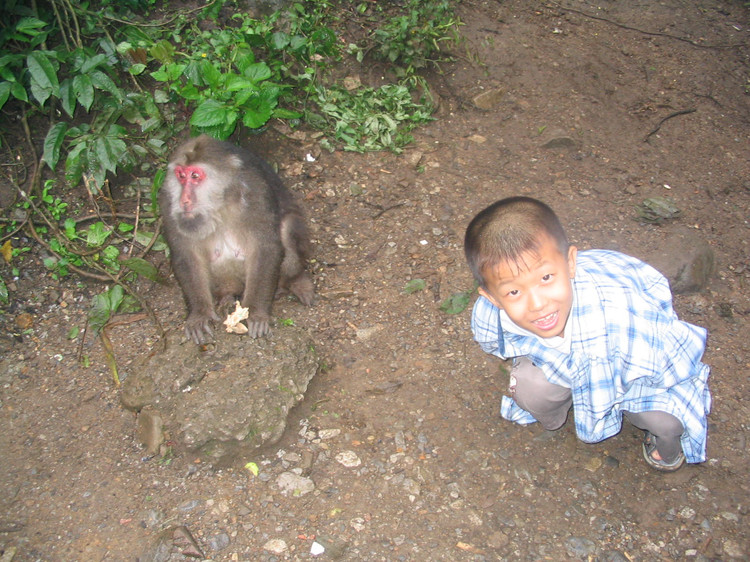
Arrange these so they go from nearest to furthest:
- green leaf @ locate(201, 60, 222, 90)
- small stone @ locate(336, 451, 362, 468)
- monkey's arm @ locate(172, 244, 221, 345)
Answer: small stone @ locate(336, 451, 362, 468) → monkey's arm @ locate(172, 244, 221, 345) → green leaf @ locate(201, 60, 222, 90)

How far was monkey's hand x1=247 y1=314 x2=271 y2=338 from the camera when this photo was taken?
3.44m

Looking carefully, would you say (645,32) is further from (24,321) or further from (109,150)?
(24,321)

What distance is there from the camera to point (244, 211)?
3584mm

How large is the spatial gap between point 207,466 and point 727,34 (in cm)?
621

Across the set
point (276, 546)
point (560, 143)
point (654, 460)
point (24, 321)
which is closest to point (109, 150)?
point (24, 321)

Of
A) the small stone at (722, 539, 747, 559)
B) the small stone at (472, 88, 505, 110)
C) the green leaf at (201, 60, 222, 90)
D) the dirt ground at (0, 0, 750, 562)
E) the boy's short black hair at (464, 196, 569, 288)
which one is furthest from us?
the small stone at (472, 88, 505, 110)

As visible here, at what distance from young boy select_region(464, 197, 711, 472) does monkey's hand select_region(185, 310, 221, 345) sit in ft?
5.27

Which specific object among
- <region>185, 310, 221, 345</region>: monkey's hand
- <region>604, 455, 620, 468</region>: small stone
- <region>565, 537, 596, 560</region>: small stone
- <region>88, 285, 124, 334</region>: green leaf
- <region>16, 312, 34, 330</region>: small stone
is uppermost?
<region>565, 537, 596, 560</region>: small stone

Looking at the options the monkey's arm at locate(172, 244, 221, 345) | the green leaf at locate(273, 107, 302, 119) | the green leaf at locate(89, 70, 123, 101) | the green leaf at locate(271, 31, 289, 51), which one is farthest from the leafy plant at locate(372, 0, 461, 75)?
the monkey's arm at locate(172, 244, 221, 345)

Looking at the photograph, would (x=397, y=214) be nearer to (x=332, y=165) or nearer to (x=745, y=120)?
(x=332, y=165)

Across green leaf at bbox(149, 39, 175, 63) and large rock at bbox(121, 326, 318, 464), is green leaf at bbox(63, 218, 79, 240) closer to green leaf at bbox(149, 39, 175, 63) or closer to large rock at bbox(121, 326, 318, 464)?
large rock at bbox(121, 326, 318, 464)

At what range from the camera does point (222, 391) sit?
3041 mm

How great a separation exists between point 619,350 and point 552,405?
17.3 inches

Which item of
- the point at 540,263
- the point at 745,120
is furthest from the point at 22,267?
the point at 745,120
